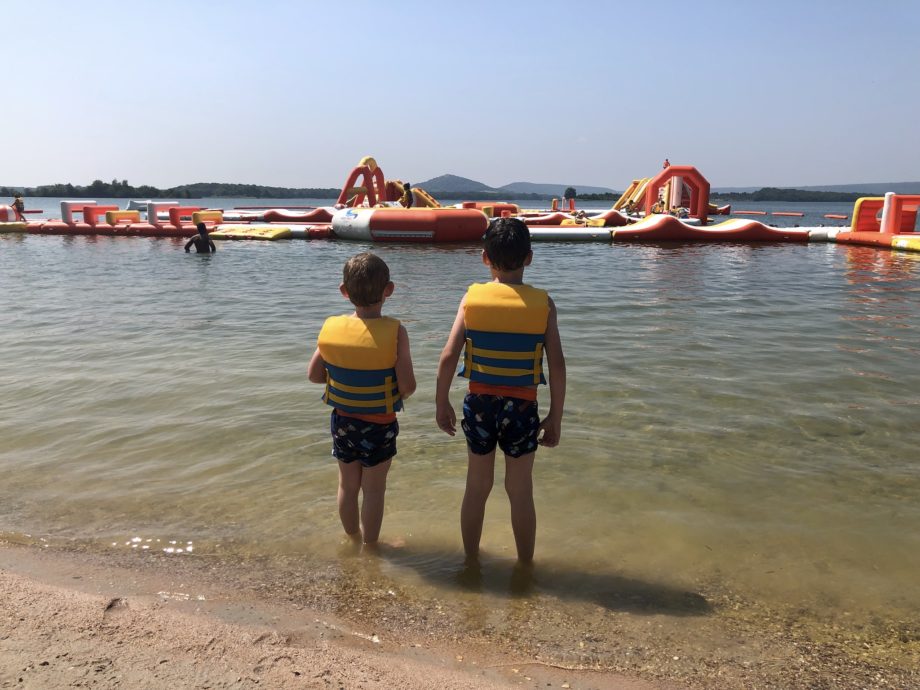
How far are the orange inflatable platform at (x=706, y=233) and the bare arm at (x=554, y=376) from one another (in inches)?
752

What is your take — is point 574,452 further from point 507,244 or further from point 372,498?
point 507,244

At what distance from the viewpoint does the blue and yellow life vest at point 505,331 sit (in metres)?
2.58

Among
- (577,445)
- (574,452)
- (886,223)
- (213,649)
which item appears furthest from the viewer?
(886,223)

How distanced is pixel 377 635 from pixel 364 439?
0.78 meters

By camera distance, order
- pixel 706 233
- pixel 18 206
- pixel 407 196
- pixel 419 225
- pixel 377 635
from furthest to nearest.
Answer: pixel 18 206
pixel 407 196
pixel 706 233
pixel 419 225
pixel 377 635

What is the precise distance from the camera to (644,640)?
2.35 metres

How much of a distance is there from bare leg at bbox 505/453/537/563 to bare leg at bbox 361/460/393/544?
531mm

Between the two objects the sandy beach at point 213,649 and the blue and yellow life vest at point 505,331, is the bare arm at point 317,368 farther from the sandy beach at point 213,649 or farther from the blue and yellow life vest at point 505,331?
the sandy beach at point 213,649

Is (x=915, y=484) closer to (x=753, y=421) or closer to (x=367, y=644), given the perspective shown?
(x=753, y=421)

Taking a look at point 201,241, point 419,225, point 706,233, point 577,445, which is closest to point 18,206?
point 201,241

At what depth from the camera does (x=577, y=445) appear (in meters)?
4.32

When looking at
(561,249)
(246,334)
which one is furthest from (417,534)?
(561,249)

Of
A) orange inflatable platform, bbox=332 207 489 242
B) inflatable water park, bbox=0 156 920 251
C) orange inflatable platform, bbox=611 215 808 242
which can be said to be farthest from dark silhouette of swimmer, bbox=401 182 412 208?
orange inflatable platform, bbox=611 215 808 242

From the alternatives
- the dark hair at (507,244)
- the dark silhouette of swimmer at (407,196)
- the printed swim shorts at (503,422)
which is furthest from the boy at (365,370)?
the dark silhouette of swimmer at (407,196)
